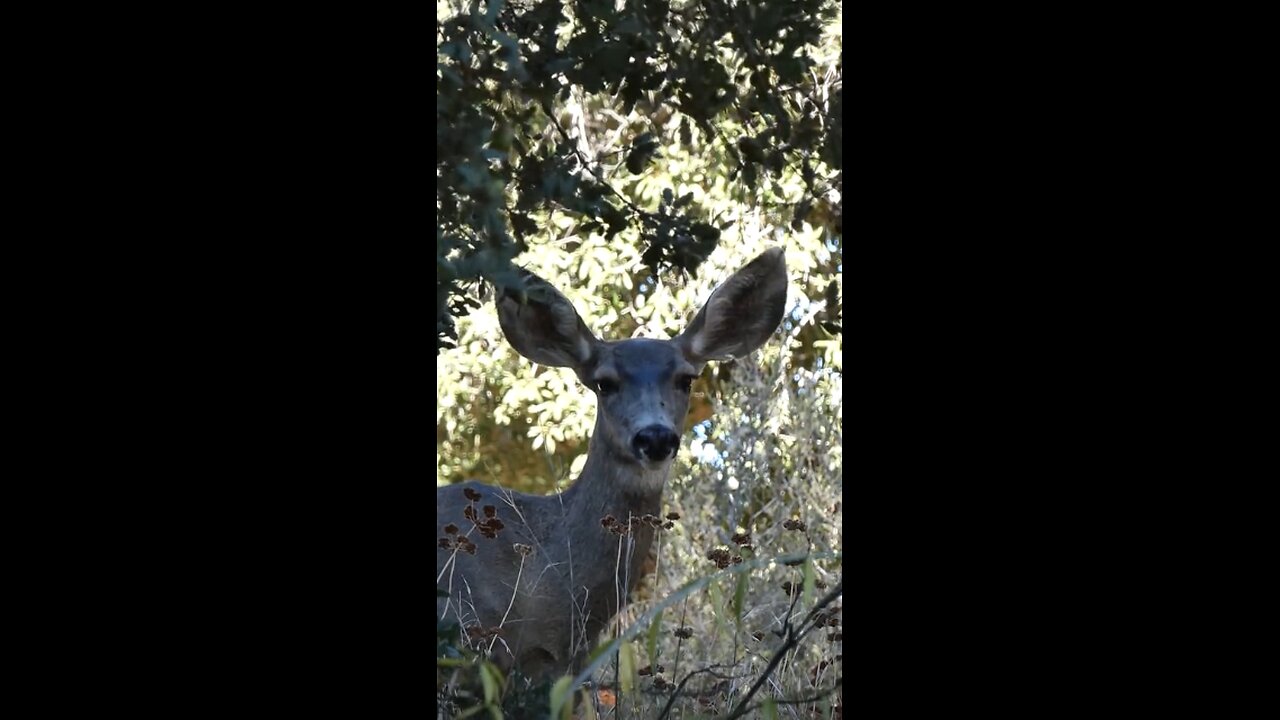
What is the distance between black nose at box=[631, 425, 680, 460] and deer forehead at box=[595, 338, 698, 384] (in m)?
0.16

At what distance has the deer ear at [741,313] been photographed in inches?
A: 145

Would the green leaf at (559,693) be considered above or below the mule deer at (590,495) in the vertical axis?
below

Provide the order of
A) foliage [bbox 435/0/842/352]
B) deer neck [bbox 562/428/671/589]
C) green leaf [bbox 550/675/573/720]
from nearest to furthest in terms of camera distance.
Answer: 1. green leaf [bbox 550/675/573/720]
2. foliage [bbox 435/0/842/352]
3. deer neck [bbox 562/428/671/589]

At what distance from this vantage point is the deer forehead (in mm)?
3631

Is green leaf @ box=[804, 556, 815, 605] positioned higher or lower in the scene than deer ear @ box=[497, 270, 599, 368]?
lower

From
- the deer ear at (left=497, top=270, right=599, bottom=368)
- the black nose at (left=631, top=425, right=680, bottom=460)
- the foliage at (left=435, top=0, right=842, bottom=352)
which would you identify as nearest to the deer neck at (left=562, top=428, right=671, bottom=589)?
the black nose at (left=631, top=425, right=680, bottom=460)

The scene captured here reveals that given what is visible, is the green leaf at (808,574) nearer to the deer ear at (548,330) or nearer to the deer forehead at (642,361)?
the deer ear at (548,330)

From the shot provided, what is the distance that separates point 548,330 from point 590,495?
1.37ft

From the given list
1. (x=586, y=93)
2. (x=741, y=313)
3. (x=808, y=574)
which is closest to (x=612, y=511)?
(x=741, y=313)

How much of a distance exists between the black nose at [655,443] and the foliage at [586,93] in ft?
1.93

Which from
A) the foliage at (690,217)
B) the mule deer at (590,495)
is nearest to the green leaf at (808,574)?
the foliage at (690,217)

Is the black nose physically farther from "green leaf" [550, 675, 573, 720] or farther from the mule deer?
"green leaf" [550, 675, 573, 720]

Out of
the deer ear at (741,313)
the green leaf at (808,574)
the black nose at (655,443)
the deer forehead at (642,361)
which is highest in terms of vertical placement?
the deer ear at (741,313)
